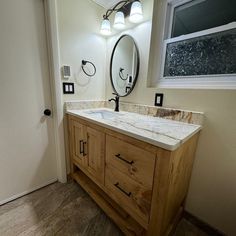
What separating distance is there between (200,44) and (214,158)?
3.13 feet

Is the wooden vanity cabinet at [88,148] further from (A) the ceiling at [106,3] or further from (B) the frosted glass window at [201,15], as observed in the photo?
(A) the ceiling at [106,3]

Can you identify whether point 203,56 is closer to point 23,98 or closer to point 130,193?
point 130,193

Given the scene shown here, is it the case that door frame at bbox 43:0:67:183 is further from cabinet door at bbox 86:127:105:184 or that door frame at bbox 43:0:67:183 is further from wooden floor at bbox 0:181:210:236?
cabinet door at bbox 86:127:105:184

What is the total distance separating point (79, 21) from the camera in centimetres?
149

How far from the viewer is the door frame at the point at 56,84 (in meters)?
A: 1.27

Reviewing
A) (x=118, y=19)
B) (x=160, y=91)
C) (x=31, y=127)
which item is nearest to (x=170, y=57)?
(x=160, y=91)

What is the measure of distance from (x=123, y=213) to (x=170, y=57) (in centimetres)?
153

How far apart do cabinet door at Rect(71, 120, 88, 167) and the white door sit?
0.30 meters

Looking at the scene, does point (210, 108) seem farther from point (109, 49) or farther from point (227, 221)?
point (109, 49)

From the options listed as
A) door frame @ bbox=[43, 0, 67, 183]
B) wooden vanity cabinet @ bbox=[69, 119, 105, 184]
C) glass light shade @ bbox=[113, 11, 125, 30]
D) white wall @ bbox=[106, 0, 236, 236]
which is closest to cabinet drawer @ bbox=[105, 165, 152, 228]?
wooden vanity cabinet @ bbox=[69, 119, 105, 184]

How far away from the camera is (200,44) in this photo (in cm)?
113

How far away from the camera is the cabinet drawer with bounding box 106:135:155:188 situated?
2.63 ft

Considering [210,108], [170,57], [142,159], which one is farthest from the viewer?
[170,57]

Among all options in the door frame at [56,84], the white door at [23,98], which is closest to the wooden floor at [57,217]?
the white door at [23,98]
